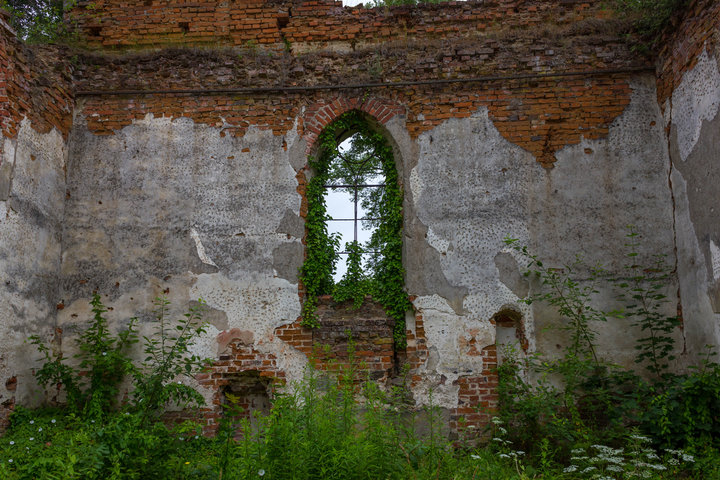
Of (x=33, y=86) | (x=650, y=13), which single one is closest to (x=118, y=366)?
(x=33, y=86)

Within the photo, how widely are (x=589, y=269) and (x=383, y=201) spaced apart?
2650 mm

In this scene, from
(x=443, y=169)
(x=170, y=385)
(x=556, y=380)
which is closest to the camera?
(x=170, y=385)

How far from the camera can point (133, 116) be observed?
740cm

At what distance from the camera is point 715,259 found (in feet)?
19.1

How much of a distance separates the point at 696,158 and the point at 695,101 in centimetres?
63

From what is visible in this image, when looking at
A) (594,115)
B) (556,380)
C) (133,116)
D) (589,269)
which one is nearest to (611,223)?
(589,269)

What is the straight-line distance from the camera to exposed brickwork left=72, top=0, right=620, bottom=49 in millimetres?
7488

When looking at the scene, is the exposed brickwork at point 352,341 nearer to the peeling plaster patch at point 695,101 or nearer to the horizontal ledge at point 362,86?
the horizontal ledge at point 362,86

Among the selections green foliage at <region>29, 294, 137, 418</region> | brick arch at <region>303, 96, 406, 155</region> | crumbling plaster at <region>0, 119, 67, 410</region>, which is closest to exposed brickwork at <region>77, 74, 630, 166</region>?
brick arch at <region>303, 96, 406, 155</region>

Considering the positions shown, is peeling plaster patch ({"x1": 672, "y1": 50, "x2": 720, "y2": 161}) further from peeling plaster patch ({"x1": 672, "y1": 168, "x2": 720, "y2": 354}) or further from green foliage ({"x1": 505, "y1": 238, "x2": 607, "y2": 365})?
green foliage ({"x1": 505, "y1": 238, "x2": 607, "y2": 365})

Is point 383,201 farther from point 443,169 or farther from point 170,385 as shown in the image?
point 170,385

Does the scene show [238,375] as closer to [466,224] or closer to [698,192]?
[466,224]

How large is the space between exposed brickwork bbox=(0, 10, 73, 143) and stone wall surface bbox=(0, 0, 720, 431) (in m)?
0.03

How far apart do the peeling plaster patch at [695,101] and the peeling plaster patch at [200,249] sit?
5.73 meters
